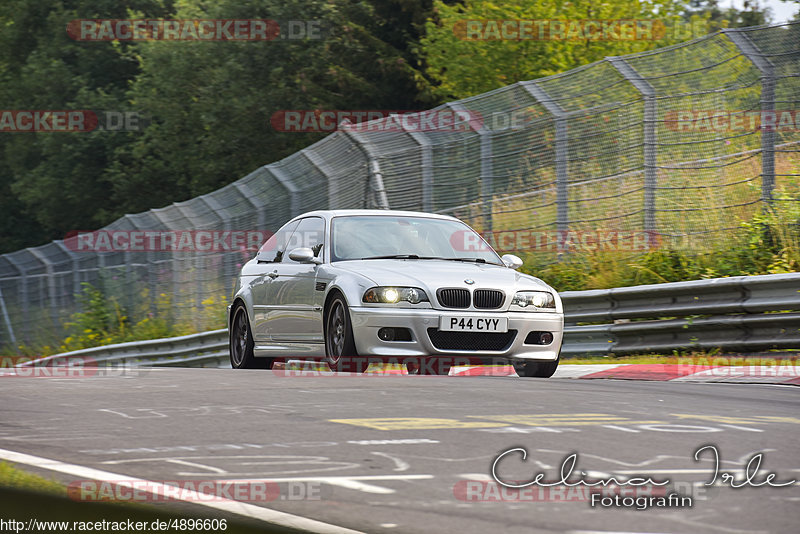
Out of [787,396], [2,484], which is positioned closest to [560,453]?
[2,484]

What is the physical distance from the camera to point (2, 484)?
177 inches

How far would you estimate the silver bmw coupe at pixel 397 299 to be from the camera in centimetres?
1010

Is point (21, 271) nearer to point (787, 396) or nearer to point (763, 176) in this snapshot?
point (763, 176)

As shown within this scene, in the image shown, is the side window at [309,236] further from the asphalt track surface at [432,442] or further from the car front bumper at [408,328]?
the asphalt track surface at [432,442]

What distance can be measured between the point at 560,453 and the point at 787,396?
3576 mm

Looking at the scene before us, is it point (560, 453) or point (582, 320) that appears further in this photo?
point (582, 320)

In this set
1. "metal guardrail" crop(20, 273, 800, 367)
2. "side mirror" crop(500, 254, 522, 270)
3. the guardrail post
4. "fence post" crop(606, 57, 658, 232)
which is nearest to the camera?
"metal guardrail" crop(20, 273, 800, 367)

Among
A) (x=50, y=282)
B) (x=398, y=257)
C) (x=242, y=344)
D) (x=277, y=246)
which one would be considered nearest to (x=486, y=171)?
(x=277, y=246)

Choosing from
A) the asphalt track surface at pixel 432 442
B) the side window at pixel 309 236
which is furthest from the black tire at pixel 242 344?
the asphalt track surface at pixel 432 442

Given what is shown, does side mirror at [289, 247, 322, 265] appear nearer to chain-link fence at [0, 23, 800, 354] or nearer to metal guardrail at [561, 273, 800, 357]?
metal guardrail at [561, 273, 800, 357]

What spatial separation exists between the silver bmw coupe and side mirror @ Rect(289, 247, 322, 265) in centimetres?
1

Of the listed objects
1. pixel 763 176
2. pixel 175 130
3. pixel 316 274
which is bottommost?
pixel 316 274

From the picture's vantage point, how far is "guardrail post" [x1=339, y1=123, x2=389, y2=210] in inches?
687

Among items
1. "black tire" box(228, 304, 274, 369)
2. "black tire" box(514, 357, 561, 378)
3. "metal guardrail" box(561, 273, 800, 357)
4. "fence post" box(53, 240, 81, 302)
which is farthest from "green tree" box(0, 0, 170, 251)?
"black tire" box(514, 357, 561, 378)
